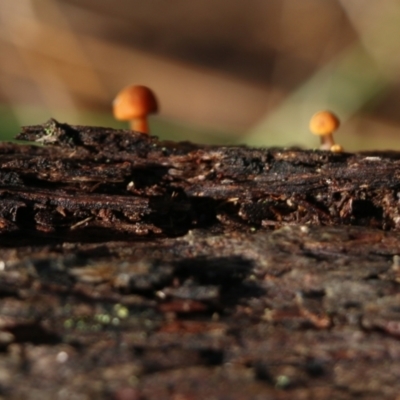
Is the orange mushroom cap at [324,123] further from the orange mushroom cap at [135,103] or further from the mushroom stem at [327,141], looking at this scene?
the orange mushroom cap at [135,103]

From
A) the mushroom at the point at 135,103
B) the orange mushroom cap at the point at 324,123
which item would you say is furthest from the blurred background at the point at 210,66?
the mushroom at the point at 135,103

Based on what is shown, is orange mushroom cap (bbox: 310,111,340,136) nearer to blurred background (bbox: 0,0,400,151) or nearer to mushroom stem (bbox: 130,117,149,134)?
mushroom stem (bbox: 130,117,149,134)

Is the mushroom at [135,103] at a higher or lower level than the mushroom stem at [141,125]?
higher

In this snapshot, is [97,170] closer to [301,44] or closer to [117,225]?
[117,225]

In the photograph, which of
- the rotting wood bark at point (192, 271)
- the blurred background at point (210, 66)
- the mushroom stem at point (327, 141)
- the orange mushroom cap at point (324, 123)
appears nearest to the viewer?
the rotting wood bark at point (192, 271)

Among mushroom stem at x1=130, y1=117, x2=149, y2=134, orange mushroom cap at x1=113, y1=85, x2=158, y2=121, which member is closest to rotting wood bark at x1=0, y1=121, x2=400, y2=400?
orange mushroom cap at x1=113, y1=85, x2=158, y2=121
